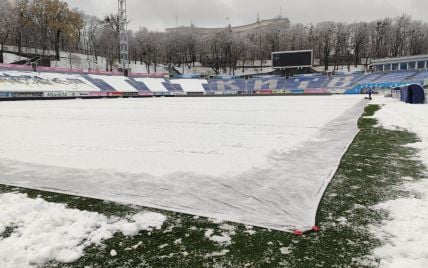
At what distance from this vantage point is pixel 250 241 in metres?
3.43

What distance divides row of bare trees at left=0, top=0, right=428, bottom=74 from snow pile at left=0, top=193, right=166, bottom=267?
75081 mm

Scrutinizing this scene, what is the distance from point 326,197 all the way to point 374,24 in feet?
338

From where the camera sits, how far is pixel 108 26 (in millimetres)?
86625

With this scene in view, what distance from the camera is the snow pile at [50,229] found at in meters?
3.16

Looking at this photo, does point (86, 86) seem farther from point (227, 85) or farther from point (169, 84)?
point (227, 85)

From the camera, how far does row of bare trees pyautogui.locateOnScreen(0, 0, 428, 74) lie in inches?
3201

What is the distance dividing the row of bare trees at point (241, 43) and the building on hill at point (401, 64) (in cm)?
1443

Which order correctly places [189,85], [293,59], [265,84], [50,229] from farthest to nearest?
[293,59]
[265,84]
[189,85]
[50,229]

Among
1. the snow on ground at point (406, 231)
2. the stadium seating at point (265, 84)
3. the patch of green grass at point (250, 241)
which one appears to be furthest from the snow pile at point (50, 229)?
the stadium seating at point (265, 84)

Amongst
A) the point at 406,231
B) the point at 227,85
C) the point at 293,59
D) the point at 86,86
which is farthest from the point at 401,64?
the point at 406,231

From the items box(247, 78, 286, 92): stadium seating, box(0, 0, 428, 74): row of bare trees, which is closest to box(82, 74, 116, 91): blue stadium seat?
box(0, 0, 428, 74): row of bare trees

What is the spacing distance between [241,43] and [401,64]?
138 ft

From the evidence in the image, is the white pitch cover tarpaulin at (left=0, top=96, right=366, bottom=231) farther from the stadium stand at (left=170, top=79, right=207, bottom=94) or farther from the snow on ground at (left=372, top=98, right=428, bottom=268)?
the stadium stand at (left=170, top=79, right=207, bottom=94)

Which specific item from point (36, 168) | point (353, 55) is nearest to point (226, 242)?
point (36, 168)
